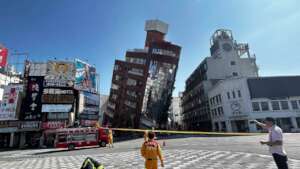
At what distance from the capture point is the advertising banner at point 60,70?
149 feet

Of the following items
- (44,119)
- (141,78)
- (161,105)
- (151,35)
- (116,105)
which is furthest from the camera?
(151,35)

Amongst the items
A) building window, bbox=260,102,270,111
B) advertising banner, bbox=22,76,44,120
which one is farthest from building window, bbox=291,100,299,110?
advertising banner, bbox=22,76,44,120

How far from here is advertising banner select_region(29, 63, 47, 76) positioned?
44.6 metres

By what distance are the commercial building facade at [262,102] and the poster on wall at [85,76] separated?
108ft

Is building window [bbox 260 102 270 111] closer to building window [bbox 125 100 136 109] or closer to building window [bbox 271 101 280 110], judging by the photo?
building window [bbox 271 101 280 110]

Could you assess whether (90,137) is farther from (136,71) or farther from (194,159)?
(136,71)

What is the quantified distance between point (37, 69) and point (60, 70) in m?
4.77

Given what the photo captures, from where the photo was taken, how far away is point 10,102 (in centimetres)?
4131

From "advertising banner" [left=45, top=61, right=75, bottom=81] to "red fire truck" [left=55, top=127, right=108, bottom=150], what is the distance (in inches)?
852

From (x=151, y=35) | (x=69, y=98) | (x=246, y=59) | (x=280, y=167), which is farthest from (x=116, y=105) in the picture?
(x=280, y=167)

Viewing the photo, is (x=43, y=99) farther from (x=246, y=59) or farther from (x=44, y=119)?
(x=246, y=59)

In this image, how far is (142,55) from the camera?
6012 cm

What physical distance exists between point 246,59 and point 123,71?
38670mm

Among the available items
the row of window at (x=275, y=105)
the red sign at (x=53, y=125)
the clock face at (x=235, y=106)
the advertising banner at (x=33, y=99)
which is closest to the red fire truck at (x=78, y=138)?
the red sign at (x=53, y=125)
